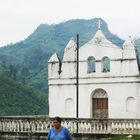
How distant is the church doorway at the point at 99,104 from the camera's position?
110 ft

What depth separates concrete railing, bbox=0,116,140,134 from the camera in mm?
24828

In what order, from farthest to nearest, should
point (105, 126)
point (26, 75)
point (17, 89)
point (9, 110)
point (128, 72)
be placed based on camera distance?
point (26, 75) → point (17, 89) → point (9, 110) → point (128, 72) → point (105, 126)

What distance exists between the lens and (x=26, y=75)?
4237 inches

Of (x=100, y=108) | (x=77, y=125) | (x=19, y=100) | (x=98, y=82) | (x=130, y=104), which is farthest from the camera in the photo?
(x=19, y=100)

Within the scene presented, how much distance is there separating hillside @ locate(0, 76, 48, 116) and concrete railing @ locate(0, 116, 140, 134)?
4240 cm

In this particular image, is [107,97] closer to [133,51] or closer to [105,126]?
[133,51]

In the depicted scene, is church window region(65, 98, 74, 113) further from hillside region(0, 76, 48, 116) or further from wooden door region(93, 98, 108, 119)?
hillside region(0, 76, 48, 116)

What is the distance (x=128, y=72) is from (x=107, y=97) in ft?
6.76

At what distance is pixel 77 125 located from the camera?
82.4ft

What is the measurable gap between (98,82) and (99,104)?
1.46 m

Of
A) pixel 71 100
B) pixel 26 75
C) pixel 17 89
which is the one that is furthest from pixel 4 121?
pixel 26 75

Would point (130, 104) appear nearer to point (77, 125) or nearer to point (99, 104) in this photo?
point (99, 104)

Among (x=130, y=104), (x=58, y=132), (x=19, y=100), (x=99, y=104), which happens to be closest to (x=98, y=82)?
(x=99, y=104)

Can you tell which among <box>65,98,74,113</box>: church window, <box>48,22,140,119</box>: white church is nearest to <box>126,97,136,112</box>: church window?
<box>48,22,140,119</box>: white church
